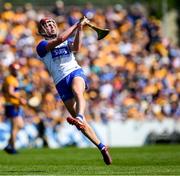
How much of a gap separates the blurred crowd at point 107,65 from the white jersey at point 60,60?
11.0m

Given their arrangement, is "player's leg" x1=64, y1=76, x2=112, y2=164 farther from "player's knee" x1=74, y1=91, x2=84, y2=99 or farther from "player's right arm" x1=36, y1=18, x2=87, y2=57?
"player's right arm" x1=36, y1=18, x2=87, y2=57

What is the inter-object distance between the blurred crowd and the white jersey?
36.2 ft

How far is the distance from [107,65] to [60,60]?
15.8m

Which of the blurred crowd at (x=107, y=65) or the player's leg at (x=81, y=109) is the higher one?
the player's leg at (x=81, y=109)

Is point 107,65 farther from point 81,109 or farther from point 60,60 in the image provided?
point 81,109

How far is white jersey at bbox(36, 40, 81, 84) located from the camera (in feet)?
44.6

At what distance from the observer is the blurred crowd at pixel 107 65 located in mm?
26422

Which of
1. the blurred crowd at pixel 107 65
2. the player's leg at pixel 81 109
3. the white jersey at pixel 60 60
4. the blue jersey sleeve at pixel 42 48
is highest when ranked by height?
the blue jersey sleeve at pixel 42 48

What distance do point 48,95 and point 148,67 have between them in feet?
18.8

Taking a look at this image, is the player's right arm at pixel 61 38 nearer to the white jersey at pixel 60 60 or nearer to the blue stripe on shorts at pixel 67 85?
the white jersey at pixel 60 60

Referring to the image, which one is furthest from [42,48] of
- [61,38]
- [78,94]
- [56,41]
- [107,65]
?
[107,65]

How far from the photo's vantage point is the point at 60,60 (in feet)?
44.8

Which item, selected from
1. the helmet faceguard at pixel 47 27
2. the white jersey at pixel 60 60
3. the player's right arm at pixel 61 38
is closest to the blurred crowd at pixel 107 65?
the white jersey at pixel 60 60

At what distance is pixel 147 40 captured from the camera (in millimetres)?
32406
